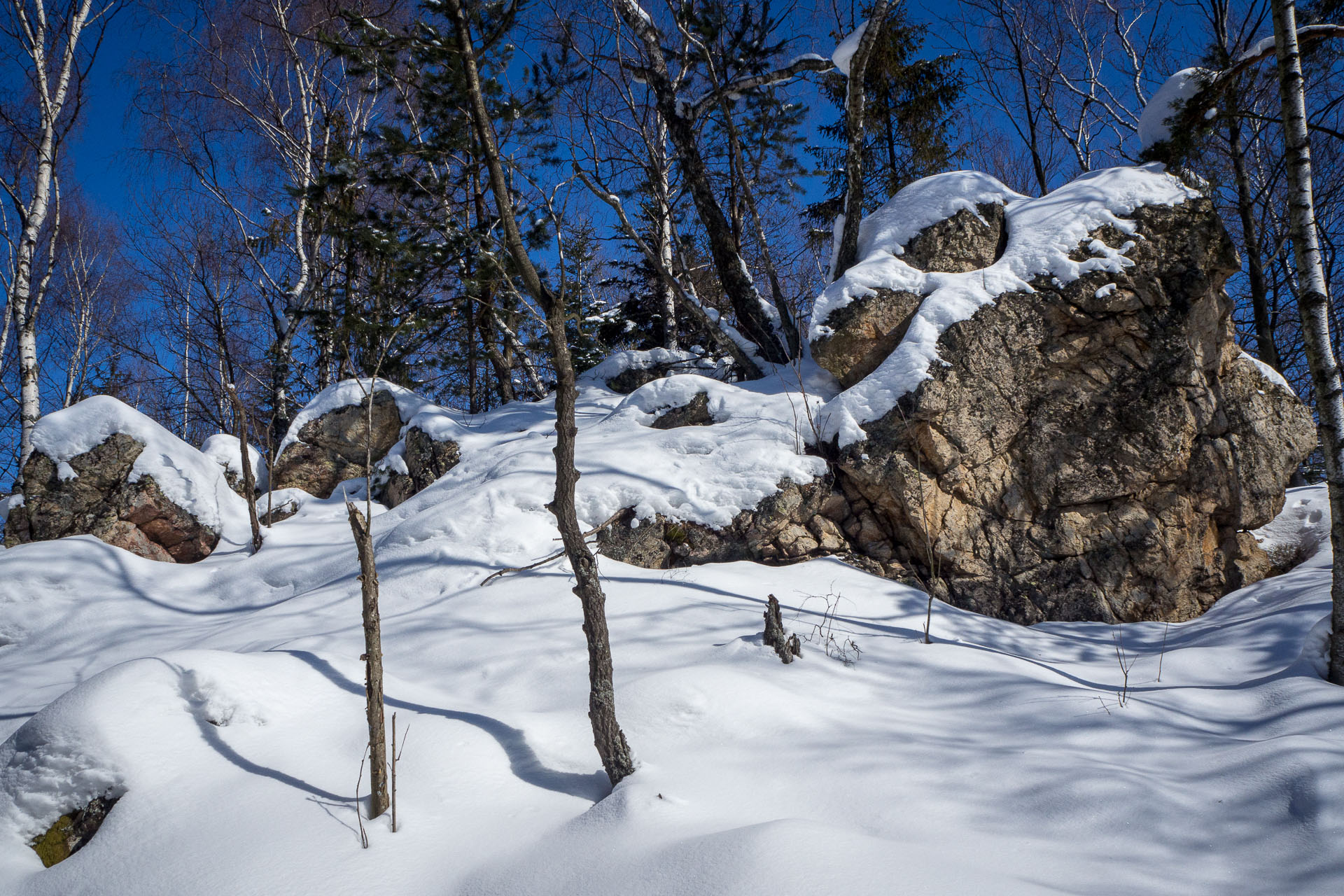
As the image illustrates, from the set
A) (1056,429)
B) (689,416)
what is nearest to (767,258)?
(689,416)

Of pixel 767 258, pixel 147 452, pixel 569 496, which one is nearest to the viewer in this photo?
pixel 569 496

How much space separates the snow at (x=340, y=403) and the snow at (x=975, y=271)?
224 inches

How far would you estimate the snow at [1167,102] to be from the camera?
254 inches

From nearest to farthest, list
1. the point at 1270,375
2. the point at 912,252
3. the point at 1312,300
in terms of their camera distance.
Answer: the point at 1312,300 → the point at 1270,375 → the point at 912,252

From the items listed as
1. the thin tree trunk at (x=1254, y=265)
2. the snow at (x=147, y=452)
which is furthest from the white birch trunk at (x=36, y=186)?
the thin tree trunk at (x=1254, y=265)

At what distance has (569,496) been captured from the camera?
296 cm

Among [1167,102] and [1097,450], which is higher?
[1167,102]

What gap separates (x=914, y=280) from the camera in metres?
6.78

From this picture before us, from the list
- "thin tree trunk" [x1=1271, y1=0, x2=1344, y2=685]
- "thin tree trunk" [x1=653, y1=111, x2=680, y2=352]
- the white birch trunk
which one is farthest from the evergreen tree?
the white birch trunk

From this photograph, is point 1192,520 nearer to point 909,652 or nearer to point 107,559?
point 909,652

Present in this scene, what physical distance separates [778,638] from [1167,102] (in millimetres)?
6945

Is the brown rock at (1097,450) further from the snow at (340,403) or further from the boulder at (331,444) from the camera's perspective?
the boulder at (331,444)

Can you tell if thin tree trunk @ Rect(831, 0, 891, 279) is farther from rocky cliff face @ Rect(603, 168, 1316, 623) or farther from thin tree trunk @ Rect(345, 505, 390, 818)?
thin tree trunk @ Rect(345, 505, 390, 818)

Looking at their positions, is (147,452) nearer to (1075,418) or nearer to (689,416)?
(689,416)
